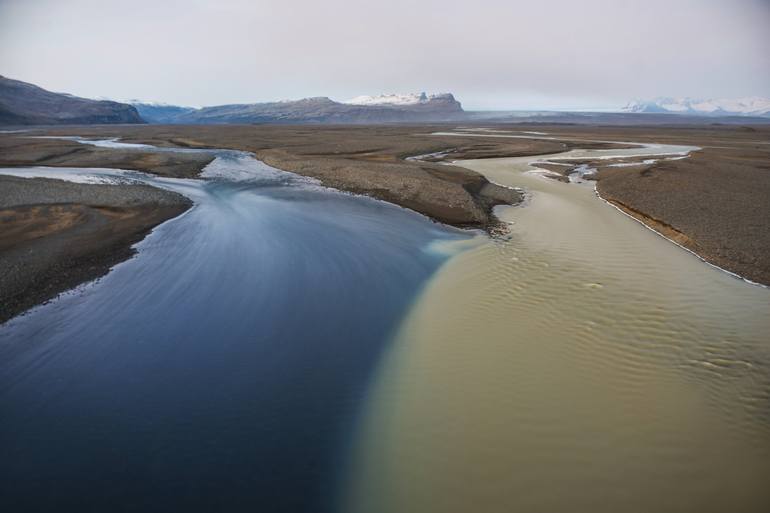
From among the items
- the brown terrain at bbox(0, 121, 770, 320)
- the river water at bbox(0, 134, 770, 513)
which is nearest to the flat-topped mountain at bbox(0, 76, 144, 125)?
the brown terrain at bbox(0, 121, 770, 320)

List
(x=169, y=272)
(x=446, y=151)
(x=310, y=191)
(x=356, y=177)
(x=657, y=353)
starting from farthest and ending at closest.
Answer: (x=446, y=151) → (x=356, y=177) → (x=310, y=191) → (x=169, y=272) → (x=657, y=353)

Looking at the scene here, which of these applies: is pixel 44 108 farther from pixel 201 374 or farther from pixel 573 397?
pixel 573 397

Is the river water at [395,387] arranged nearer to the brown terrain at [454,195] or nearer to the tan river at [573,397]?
the tan river at [573,397]

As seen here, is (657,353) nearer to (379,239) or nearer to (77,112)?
(379,239)

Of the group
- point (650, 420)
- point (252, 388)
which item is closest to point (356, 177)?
point (252, 388)

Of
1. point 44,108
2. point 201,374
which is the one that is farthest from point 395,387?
point 44,108
